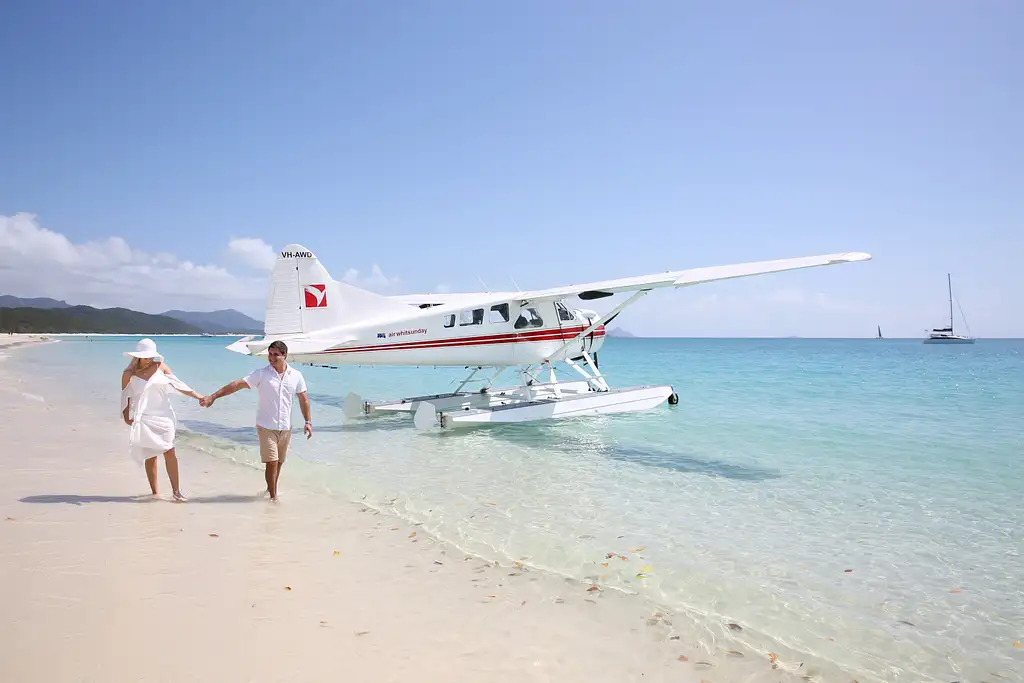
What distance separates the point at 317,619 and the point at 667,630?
1923 millimetres

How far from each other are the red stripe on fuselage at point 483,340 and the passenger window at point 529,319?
15 centimetres

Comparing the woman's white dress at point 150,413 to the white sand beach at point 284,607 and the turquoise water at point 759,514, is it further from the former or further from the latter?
the turquoise water at point 759,514

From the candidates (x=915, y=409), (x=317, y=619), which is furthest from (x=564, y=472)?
(x=915, y=409)

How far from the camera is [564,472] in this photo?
7527 millimetres

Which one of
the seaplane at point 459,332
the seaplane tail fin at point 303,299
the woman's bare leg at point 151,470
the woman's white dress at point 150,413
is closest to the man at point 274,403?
the woman's white dress at point 150,413

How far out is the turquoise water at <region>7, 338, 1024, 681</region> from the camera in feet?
11.9

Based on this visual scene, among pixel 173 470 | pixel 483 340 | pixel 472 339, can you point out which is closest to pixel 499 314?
pixel 483 340

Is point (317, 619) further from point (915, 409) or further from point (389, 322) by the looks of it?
point (915, 409)

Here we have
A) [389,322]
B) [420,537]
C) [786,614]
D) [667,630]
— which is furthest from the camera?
[389,322]

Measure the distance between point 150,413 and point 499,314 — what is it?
7.39 metres

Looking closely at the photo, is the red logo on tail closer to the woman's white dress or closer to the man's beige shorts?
the man's beige shorts

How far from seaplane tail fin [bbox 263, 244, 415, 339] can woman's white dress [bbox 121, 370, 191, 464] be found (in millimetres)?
5742

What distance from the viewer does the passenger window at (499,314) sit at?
1177cm

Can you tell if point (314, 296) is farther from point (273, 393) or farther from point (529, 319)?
point (273, 393)
